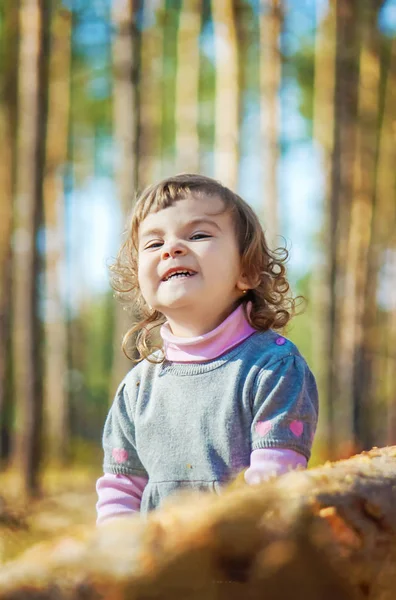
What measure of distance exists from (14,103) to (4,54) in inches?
57.4

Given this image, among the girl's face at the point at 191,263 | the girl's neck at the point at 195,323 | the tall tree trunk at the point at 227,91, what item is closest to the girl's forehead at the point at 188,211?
the girl's face at the point at 191,263

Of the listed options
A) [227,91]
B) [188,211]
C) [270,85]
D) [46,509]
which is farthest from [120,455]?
[227,91]

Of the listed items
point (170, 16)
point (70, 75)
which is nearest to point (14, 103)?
point (70, 75)

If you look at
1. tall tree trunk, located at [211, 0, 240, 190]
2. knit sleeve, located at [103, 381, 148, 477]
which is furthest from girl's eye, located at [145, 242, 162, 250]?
tall tree trunk, located at [211, 0, 240, 190]

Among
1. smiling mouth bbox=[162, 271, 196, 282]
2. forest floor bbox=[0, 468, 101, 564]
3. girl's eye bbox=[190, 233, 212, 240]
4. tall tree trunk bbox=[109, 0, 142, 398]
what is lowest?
forest floor bbox=[0, 468, 101, 564]

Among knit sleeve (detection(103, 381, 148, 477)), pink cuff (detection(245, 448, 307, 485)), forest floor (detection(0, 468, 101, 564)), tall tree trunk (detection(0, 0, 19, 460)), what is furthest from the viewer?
tall tree trunk (detection(0, 0, 19, 460))

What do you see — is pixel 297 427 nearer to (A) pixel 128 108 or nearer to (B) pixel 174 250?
(B) pixel 174 250

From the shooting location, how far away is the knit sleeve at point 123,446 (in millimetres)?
2344

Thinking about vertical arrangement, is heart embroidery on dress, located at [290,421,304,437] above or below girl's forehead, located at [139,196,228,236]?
below

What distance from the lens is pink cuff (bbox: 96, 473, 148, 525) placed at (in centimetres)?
227

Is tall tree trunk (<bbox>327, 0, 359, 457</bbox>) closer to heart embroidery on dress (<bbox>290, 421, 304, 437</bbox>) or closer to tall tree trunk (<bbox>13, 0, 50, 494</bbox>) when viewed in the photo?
tall tree trunk (<bbox>13, 0, 50, 494</bbox>)

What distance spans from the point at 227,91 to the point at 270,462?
43.1 ft

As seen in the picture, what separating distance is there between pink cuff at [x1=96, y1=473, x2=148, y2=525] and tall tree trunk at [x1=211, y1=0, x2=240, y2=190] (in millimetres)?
10945

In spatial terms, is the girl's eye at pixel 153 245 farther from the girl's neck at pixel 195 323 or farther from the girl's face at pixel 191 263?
the girl's neck at pixel 195 323
